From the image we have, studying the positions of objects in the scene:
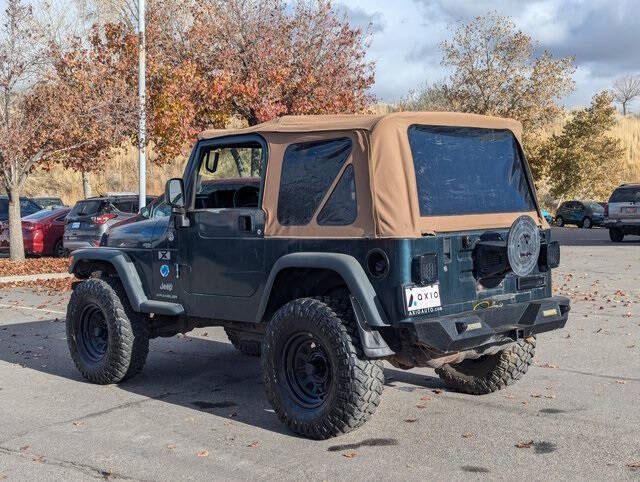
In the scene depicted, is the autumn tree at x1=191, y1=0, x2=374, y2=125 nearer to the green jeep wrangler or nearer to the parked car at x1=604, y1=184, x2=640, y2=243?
the parked car at x1=604, y1=184, x2=640, y2=243

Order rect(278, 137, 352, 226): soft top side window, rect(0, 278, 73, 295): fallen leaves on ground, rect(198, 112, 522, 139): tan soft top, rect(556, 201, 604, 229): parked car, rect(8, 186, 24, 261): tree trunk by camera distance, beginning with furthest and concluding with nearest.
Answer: rect(556, 201, 604, 229): parked car < rect(8, 186, 24, 261): tree trunk < rect(0, 278, 73, 295): fallen leaves on ground < rect(278, 137, 352, 226): soft top side window < rect(198, 112, 522, 139): tan soft top

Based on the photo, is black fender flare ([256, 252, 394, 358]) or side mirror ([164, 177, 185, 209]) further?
side mirror ([164, 177, 185, 209])

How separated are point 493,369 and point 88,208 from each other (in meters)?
15.2

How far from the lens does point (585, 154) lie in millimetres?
46031

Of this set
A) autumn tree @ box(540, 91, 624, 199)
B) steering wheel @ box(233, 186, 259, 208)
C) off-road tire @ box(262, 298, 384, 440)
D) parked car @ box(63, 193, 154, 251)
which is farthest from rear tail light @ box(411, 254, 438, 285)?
autumn tree @ box(540, 91, 624, 199)

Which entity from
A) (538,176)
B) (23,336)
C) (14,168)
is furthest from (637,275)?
(538,176)

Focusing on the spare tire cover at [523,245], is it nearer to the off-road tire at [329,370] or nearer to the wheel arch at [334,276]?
the wheel arch at [334,276]

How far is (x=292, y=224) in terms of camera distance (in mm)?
6219

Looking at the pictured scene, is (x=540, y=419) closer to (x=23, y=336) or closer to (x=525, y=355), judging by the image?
(x=525, y=355)

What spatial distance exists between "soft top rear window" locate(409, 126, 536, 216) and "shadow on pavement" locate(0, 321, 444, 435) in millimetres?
1903

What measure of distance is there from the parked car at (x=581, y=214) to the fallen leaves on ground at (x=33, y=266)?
89.1ft

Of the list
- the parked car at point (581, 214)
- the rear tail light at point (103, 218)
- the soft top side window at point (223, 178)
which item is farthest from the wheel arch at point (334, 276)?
the parked car at point (581, 214)

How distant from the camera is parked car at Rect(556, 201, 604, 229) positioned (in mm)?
40375

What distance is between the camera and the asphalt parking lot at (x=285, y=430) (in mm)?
5367
